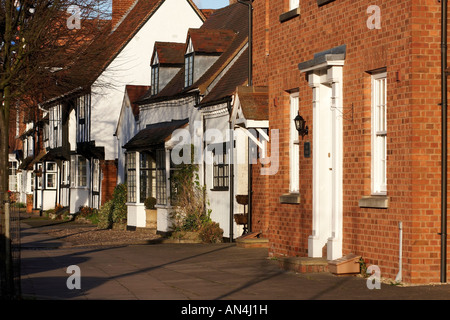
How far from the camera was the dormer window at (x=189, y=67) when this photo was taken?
2780 centimetres

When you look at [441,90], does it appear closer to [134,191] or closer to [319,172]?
[319,172]

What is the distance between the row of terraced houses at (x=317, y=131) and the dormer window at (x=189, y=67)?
10 cm

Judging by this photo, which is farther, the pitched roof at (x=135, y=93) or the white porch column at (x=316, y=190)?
the pitched roof at (x=135, y=93)

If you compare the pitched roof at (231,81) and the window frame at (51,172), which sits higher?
the pitched roof at (231,81)

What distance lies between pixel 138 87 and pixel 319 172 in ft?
64.8

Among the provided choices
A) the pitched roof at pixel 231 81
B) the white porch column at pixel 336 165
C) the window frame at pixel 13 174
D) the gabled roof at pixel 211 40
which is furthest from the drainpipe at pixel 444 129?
the window frame at pixel 13 174

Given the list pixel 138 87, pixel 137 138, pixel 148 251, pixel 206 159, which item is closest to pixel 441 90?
pixel 148 251

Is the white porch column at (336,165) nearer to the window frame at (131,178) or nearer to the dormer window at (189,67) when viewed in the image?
the dormer window at (189,67)

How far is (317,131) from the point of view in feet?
51.2

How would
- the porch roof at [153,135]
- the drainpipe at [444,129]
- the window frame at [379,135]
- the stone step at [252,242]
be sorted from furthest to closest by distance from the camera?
the porch roof at [153,135] < the stone step at [252,242] < the window frame at [379,135] < the drainpipe at [444,129]

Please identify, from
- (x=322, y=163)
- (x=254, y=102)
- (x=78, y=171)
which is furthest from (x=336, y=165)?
(x=78, y=171)

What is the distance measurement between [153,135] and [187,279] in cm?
1547

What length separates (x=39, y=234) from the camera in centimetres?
3003
